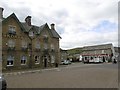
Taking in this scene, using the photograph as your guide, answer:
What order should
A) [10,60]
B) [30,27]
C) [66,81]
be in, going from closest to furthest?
[66,81], [10,60], [30,27]

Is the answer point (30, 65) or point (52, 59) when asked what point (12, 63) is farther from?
point (52, 59)

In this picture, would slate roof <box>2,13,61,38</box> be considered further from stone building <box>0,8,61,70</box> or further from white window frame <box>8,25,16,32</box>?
white window frame <box>8,25,16,32</box>

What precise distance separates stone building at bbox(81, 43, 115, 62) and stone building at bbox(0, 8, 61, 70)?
115 ft

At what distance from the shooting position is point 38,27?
150 feet

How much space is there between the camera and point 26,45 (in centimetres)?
3872

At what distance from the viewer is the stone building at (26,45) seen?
3494 centimetres

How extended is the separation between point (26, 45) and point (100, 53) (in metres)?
47.6

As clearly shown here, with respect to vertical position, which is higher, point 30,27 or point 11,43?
point 30,27

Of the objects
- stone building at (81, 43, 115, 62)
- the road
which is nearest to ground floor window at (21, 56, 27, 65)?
the road

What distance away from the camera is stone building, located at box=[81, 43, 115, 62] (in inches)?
3029

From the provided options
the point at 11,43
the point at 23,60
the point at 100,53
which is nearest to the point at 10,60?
the point at 11,43

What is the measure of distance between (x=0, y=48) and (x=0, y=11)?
710 centimetres

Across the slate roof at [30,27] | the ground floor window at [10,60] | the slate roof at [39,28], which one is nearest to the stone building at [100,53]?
the slate roof at [39,28]

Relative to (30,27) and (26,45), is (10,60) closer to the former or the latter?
(26,45)
